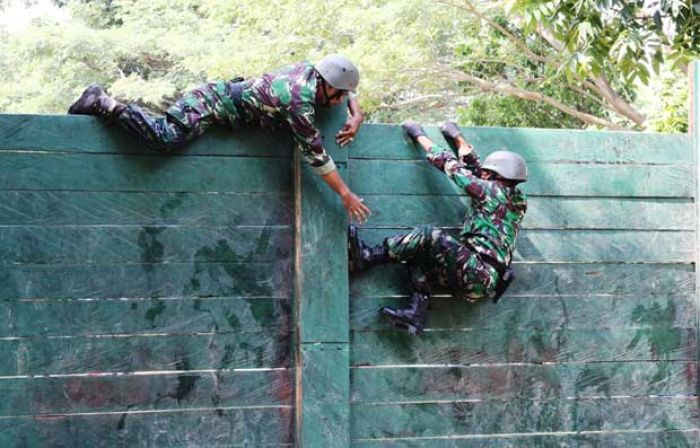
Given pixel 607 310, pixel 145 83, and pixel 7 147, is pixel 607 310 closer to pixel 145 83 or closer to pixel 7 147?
pixel 7 147

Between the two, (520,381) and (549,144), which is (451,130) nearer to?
(549,144)

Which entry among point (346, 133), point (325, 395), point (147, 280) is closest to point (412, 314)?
point (325, 395)

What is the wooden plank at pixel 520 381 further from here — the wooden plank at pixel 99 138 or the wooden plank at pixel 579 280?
the wooden plank at pixel 99 138

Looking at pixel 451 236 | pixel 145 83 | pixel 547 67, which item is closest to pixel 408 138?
pixel 451 236

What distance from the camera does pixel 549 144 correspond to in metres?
4.46

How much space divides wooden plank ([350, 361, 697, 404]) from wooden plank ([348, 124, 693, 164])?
102cm

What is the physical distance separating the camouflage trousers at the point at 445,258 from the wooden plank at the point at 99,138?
679 mm

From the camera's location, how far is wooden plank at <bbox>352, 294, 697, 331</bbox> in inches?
166

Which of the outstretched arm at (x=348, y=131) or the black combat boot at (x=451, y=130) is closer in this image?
the outstretched arm at (x=348, y=131)

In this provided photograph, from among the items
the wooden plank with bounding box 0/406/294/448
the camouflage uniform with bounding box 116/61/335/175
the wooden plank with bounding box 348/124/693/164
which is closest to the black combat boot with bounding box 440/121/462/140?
the wooden plank with bounding box 348/124/693/164

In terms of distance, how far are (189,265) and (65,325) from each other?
22.9 inches

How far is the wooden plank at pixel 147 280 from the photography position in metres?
3.82

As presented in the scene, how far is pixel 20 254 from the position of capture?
3.82m

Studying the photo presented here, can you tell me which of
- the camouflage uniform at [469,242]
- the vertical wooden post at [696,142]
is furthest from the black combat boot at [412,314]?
the vertical wooden post at [696,142]
